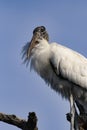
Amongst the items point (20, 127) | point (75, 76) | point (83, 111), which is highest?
point (75, 76)

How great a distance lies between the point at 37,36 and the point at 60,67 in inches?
49.4

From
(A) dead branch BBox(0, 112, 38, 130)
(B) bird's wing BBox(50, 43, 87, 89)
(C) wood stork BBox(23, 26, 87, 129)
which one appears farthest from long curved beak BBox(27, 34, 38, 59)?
(A) dead branch BBox(0, 112, 38, 130)

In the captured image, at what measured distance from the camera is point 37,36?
42.8 feet

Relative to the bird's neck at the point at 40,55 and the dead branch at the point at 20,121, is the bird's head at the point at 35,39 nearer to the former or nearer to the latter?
the bird's neck at the point at 40,55

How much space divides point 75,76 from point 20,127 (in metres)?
3.05

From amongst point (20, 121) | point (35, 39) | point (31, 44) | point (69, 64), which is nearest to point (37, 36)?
point (35, 39)

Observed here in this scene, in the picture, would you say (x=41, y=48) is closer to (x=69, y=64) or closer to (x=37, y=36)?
(x=37, y=36)

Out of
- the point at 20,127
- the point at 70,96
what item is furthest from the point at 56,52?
the point at 20,127

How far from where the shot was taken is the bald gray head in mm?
12648

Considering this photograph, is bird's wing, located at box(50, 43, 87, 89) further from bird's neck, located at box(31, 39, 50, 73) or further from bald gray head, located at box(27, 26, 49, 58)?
bald gray head, located at box(27, 26, 49, 58)

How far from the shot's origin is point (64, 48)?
1258 centimetres

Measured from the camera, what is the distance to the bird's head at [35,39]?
12.6 metres

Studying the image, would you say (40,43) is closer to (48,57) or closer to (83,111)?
(48,57)

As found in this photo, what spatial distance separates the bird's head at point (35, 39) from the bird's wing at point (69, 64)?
48cm
